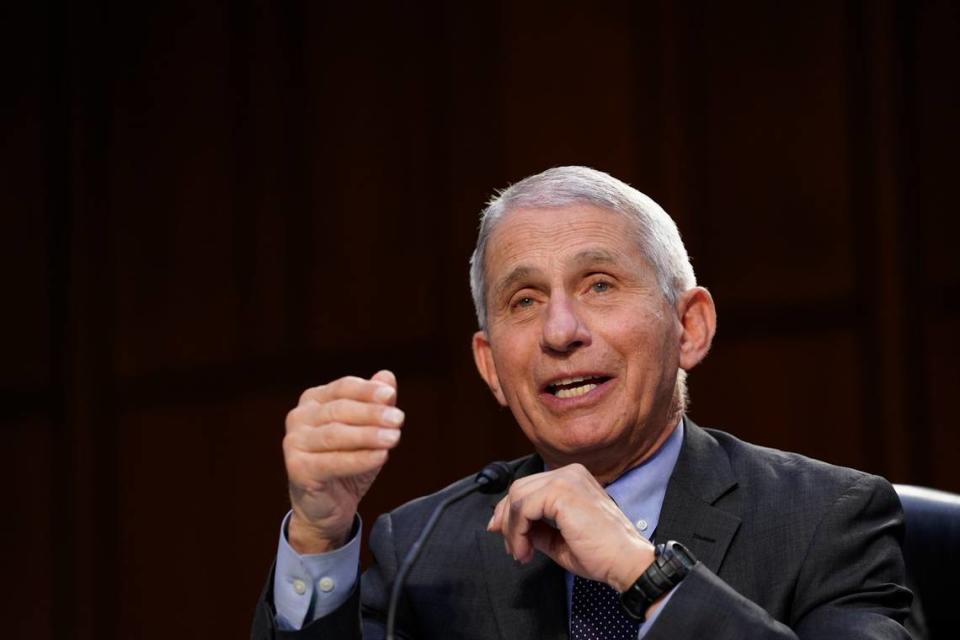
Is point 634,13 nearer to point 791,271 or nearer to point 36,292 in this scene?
point 791,271

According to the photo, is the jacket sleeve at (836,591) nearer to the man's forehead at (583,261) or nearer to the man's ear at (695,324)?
the man's ear at (695,324)

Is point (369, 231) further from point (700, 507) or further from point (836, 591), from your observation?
point (836, 591)

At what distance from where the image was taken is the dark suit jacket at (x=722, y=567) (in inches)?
68.1

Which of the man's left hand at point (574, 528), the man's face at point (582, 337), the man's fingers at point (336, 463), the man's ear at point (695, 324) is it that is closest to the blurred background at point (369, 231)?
the man's ear at point (695, 324)

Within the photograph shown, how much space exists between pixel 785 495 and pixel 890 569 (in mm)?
187

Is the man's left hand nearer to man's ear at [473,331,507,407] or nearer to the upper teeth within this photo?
the upper teeth

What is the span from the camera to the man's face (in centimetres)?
199

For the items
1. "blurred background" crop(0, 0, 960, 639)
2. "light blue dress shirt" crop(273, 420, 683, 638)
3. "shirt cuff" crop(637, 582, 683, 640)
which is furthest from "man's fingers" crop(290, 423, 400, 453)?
"blurred background" crop(0, 0, 960, 639)

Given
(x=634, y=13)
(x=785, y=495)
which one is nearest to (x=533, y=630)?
(x=785, y=495)

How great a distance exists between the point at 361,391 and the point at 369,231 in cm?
250

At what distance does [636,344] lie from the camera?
79.3 inches

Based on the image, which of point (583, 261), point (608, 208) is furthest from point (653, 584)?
point (608, 208)

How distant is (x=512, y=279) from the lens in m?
2.08

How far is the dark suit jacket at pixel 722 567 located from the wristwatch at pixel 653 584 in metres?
0.02
